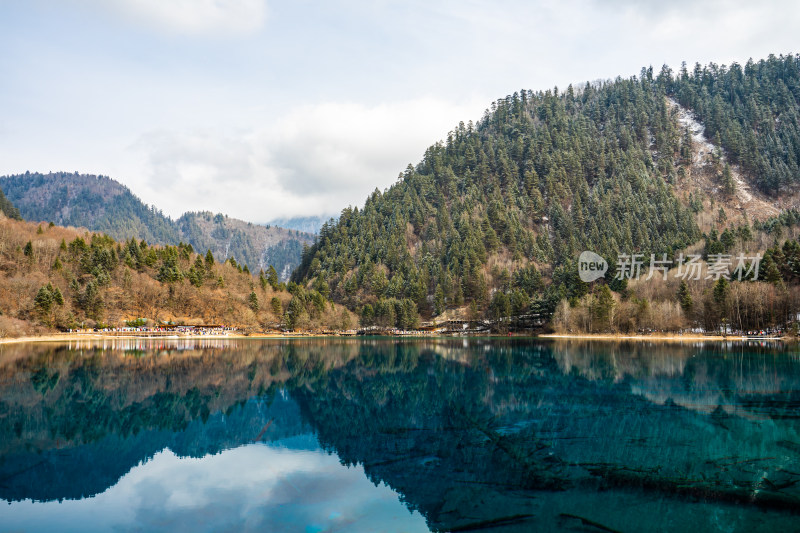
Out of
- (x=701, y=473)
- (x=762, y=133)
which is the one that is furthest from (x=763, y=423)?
(x=762, y=133)

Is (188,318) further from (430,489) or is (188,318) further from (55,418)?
(430,489)

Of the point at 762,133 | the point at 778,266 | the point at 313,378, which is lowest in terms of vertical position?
the point at 313,378

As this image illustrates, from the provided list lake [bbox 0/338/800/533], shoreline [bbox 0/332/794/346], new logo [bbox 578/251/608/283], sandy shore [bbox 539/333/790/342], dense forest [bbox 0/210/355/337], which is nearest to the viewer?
lake [bbox 0/338/800/533]

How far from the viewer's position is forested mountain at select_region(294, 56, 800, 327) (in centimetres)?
12738

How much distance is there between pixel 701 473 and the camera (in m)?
14.5

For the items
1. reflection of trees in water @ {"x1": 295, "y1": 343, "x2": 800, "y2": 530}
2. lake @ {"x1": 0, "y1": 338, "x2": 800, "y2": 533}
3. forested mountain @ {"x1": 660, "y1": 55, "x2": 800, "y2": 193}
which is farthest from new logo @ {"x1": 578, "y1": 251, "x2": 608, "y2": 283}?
forested mountain @ {"x1": 660, "y1": 55, "x2": 800, "y2": 193}

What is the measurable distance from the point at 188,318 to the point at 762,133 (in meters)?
202

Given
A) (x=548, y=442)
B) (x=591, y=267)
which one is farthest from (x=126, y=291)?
(x=548, y=442)

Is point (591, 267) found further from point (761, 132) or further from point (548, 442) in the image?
point (761, 132)

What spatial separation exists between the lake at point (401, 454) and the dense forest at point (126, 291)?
195 ft

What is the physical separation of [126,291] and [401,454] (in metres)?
99.1

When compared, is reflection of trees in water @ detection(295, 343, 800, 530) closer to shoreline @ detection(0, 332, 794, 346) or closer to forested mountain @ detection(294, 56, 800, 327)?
shoreline @ detection(0, 332, 794, 346)

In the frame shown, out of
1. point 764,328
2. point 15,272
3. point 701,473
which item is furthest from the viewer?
point 15,272

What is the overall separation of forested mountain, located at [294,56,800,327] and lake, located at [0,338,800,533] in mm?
80953
